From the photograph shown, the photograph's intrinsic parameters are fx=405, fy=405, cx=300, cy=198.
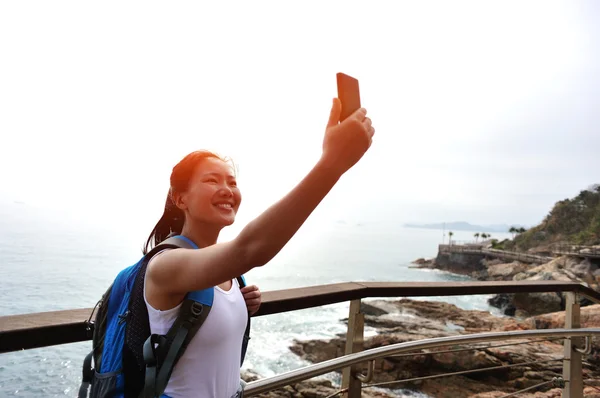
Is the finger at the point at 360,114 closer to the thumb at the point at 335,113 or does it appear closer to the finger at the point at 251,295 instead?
the thumb at the point at 335,113

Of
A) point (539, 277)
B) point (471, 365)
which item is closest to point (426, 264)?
point (539, 277)

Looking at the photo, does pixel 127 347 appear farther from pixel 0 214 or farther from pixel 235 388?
pixel 0 214

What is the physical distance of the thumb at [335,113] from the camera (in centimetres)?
80

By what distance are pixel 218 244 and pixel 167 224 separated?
0.47m

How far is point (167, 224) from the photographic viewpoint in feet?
3.92

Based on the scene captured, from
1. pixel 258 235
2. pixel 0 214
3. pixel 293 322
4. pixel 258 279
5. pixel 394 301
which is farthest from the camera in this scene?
pixel 0 214

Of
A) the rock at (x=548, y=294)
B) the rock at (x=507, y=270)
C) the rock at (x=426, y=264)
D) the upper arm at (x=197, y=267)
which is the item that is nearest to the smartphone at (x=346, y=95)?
the upper arm at (x=197, y=267)

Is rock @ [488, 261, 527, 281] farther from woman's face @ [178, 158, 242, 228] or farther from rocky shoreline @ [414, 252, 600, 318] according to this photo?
woman's face @ [178, 158, 242, 228]

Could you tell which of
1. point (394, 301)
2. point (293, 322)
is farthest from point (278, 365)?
point (293, 322)

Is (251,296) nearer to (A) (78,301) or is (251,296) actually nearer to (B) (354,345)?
(B) (354,345)

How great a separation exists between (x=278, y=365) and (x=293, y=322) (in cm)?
1052

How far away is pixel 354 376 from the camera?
193 centimetres

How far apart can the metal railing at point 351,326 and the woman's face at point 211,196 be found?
1.45 feet

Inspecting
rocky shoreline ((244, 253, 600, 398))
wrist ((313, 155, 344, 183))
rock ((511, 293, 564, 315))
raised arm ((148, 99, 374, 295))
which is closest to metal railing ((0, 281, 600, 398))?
rocky shoreline ((244, 253, 600, 398))
